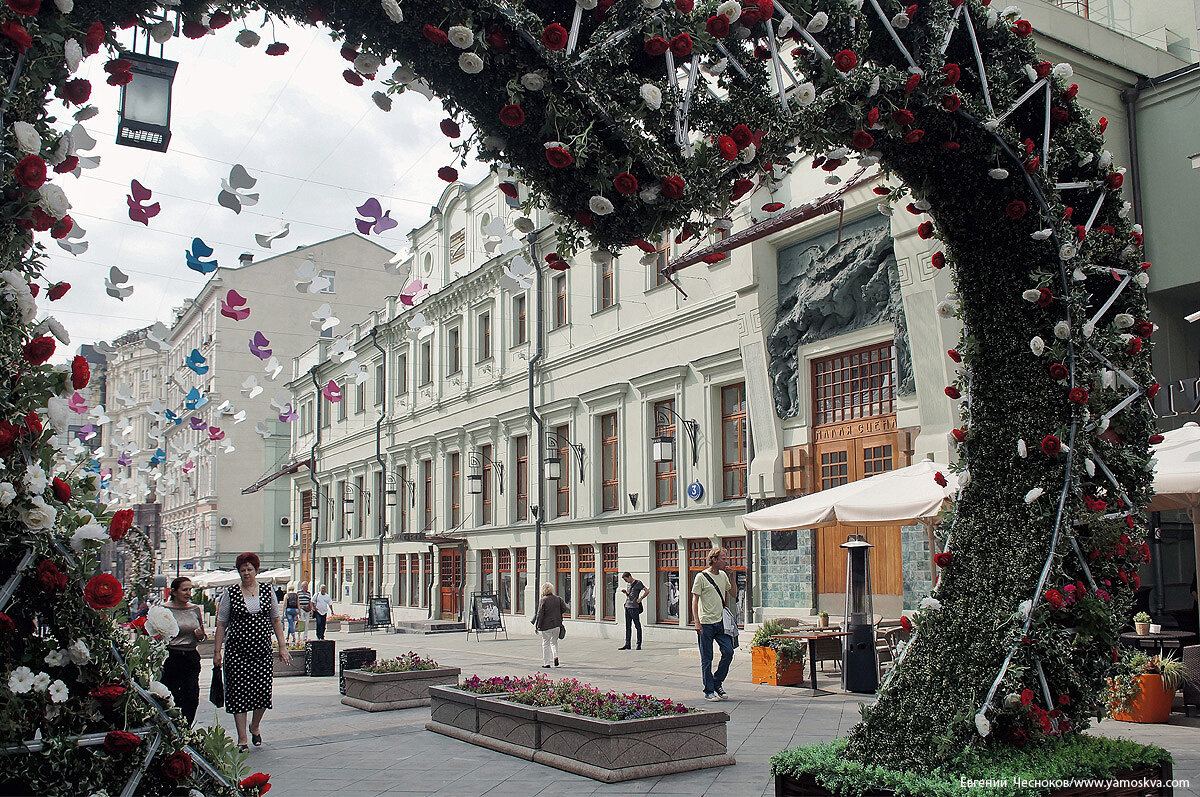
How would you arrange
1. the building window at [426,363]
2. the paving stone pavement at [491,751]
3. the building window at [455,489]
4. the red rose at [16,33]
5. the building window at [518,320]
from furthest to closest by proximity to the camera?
the building window at [426,363], the building window at [455,489], the building window at [518,320], the paving stone pavement at [491,751], the red rose at [16,33]

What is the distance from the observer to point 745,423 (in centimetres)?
2170

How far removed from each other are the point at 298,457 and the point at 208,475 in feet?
34.5

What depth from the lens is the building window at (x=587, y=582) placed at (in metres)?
26.1

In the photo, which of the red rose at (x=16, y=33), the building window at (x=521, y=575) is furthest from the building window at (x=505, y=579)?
the red rose at (x=16, y=33)

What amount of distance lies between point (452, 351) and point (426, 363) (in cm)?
261

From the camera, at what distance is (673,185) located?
4195mm

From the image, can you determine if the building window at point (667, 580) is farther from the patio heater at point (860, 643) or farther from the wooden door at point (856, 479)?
the patio heater at point (860, 643)

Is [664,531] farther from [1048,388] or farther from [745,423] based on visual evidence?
[1048,388]

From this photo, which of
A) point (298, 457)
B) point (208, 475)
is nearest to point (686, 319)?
point (298, 457)

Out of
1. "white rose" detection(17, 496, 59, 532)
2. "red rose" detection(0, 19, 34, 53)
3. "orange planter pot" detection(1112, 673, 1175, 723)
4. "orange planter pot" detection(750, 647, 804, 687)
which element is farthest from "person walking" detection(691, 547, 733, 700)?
"red rose" detection(0, 19, 34, 53)

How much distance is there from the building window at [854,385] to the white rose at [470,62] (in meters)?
15.1

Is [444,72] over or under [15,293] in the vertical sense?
over

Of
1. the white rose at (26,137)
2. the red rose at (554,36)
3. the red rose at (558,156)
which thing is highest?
the red rose at (554,36)

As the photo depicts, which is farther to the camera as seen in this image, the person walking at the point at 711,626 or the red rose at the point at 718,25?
the person walking at the point at 711,626
